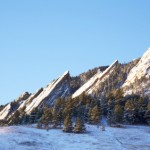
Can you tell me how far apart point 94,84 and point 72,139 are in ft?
276

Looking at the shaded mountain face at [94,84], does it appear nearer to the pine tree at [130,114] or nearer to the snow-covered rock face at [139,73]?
the snow-covered rock face at [139,73]

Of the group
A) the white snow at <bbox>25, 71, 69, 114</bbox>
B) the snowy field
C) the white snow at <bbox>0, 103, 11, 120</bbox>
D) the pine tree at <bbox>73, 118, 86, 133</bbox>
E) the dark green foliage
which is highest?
the white snow at <bbox>25, 71, 69, 114</bbox>

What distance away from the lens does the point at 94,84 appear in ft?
570

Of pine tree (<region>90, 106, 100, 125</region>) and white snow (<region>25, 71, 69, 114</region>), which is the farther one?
white snow (<region>25, 71, 69, 114</region>)

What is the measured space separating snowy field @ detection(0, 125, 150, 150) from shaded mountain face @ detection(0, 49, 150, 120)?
53.4m

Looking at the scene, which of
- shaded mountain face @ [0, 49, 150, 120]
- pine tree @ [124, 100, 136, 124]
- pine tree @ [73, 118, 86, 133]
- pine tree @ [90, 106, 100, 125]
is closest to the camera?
pine tree @ [73, 118, 86, 133]

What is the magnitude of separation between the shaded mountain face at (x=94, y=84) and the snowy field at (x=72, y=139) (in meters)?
53.4

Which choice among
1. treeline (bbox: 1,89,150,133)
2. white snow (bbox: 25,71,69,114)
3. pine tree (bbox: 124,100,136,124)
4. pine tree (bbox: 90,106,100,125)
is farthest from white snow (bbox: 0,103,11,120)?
pine tree (bbox: 124,100,136,124)

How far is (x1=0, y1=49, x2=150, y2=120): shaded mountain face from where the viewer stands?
15788 cm

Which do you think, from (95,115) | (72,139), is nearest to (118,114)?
(95,115)

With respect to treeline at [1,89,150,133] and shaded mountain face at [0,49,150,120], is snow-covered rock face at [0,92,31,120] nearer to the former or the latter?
shaded mountain face at [0,49,150,120]

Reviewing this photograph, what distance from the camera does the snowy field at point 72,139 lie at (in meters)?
82.9

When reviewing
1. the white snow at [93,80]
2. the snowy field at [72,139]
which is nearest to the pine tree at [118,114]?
the snowy field at [72,139]

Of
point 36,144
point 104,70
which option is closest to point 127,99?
point 36,144
